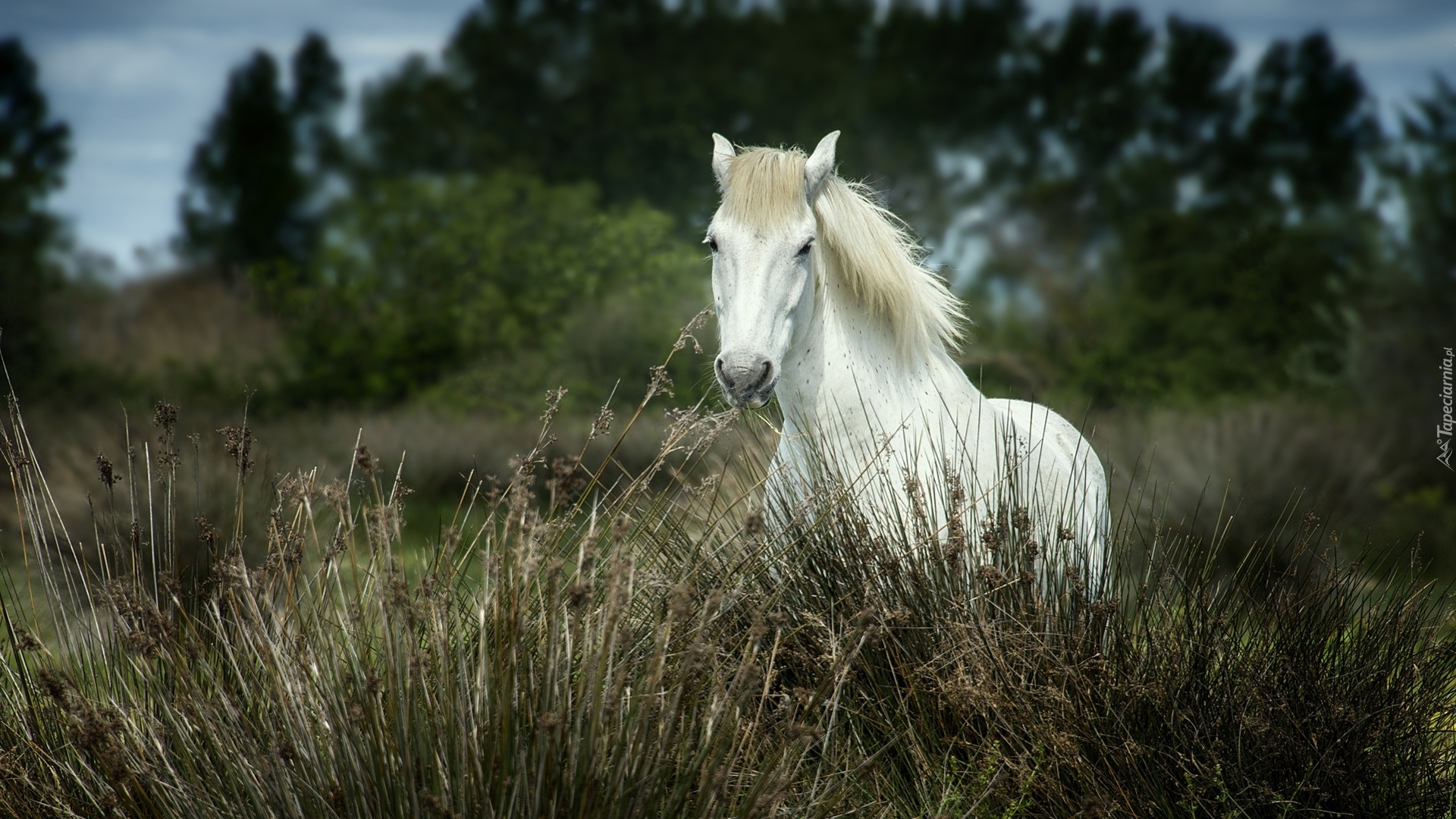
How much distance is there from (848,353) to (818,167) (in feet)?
1.67

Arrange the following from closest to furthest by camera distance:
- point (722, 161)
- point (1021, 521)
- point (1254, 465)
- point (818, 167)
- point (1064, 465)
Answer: point (1021, 521) → point (818, 167) → point (722, 161) → point (1064, 465) → point (1254, 465)

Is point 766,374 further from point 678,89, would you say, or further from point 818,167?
point 678,89

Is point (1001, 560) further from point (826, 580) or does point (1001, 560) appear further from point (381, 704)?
point (381, 704)

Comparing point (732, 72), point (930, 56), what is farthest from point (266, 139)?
point (930, 56)

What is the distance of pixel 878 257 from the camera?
10.1 feet

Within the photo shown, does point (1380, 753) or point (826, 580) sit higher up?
point (826, 580)

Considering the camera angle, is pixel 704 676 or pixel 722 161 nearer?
pixel 704 676

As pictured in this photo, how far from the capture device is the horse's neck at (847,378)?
10.00ft

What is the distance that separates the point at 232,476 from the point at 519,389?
269 inches

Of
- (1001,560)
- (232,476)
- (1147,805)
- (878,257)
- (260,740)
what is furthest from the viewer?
(232,476)

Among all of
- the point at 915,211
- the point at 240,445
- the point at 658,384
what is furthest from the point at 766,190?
the point at 915,211

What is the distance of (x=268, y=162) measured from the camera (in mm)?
12406

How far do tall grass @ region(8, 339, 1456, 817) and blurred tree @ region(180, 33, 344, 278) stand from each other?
967 centimetres

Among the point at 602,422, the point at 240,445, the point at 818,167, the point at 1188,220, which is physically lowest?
the point at 240,445
